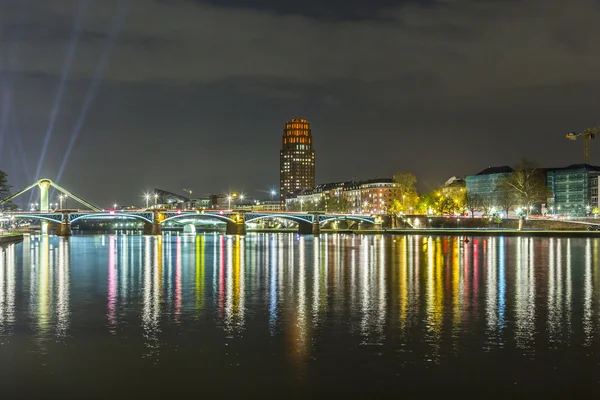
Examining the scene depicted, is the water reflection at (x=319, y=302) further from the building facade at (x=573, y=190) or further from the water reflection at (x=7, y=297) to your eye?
the building facade at (x=573, y=190)

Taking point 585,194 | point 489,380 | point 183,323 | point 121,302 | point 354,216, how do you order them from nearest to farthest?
1. point 489,380
2. point 183,323
3. point 121,302
4. point 354,216
5. point 585,194

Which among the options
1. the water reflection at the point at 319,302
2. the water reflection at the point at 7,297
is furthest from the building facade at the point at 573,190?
the water reflection at the point at 7,297

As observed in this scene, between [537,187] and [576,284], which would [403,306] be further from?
[537,187]

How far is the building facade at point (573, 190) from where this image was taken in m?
153

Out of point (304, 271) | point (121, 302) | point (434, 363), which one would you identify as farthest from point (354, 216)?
point (434, 363)

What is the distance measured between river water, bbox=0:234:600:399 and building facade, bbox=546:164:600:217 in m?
124

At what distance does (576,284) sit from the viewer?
113ft

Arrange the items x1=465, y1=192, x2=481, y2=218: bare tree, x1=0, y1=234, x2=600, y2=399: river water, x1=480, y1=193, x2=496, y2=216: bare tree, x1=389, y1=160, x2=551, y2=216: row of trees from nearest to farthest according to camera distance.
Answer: x1=0, y1=234, x2=600, y2=399: river water → x1=389, y1=160, x2=551, y2=216: row of trees → x1=480, y1=193, x2=496, y2=216: bare tree → x1=465, y1=192, x2=481, y2=218: bare tree

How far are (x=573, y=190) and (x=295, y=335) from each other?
149582 millimetres

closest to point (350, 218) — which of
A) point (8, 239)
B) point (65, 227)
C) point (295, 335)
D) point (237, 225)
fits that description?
point (237, 225)

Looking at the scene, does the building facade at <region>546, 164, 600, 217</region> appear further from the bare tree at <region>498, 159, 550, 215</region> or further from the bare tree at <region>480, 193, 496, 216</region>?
the bare tree at <region>498, 159, 550, 215</region>

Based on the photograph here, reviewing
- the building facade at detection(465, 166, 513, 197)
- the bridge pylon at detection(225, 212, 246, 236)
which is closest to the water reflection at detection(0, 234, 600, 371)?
the bridge pylon at detection(225, 212, 246, 236)

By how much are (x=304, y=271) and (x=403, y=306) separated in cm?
1649

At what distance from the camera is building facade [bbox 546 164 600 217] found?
153m
